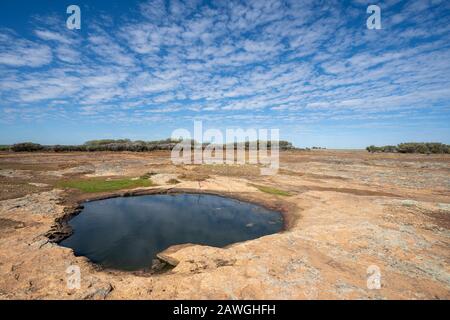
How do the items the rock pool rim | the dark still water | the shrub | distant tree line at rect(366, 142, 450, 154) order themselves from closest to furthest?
the rock pool rim
the dark still water
the shrub
distant tree line at rect(366, 142, 450, 154)

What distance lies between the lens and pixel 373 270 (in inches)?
286

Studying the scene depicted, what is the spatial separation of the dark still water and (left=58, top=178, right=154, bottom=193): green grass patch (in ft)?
7.76

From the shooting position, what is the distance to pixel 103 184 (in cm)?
2025

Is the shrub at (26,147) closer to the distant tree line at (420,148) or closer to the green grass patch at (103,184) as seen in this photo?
the green grass patch at (103,184)

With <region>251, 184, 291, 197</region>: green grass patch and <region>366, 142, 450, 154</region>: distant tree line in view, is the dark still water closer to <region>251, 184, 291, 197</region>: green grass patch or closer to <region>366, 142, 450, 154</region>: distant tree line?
<region>251, 184, 291, 197</region>: green grass patch

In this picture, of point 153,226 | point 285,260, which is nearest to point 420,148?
point 285,260

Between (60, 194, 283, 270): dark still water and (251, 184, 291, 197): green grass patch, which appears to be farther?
(251, 184, 291, 197): green grass patch

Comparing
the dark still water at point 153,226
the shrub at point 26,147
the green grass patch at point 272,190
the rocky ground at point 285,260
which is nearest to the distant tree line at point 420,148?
the rocky ground at point 285,260

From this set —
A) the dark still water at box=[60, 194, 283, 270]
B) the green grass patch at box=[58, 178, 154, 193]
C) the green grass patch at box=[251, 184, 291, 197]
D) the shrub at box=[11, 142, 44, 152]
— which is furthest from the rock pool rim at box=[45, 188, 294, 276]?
the shrub at box=[11, 142, 44, 152]

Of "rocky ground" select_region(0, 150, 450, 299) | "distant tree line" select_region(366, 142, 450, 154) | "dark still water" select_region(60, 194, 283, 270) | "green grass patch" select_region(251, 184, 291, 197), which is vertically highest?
"distant tree line" select_region(366, 142, 450, 154)

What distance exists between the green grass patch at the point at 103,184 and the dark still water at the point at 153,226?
2.36 meters

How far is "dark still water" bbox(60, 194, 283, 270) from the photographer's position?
9727 mm

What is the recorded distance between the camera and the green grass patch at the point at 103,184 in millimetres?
18939

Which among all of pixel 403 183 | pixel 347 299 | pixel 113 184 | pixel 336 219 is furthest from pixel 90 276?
pixel 403 183
